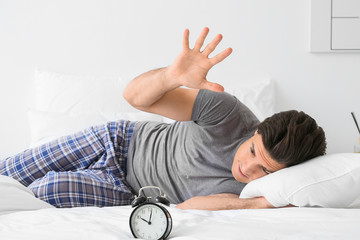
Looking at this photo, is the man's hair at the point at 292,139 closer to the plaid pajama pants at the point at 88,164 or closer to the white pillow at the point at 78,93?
the plaid pajama pants at the point at 88,164

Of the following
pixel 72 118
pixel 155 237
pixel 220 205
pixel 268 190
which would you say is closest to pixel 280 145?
pixel 268 190

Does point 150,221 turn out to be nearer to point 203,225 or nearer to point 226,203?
point 203,225

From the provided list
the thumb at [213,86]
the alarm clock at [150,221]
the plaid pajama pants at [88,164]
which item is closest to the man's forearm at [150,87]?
the thumb at [213,86]

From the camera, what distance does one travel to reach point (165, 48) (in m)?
2.65

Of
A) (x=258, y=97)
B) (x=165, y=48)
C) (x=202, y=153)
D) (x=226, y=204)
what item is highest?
(x=165, y=48)

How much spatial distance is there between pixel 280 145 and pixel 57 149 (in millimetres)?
1007

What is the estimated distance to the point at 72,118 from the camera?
2.18m

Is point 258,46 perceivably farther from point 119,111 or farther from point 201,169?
point 201,169

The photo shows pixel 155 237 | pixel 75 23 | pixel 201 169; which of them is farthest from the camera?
pixel 75 23

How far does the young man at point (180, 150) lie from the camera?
1.43 metres

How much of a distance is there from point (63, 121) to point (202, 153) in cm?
86

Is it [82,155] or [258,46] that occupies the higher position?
[258,46]

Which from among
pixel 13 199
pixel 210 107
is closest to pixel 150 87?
pixel 210 107

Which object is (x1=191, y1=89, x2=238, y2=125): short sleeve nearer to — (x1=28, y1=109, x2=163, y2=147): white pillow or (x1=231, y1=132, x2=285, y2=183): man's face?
(x1=231, y1=132, x2=285, y2=183): man's face
